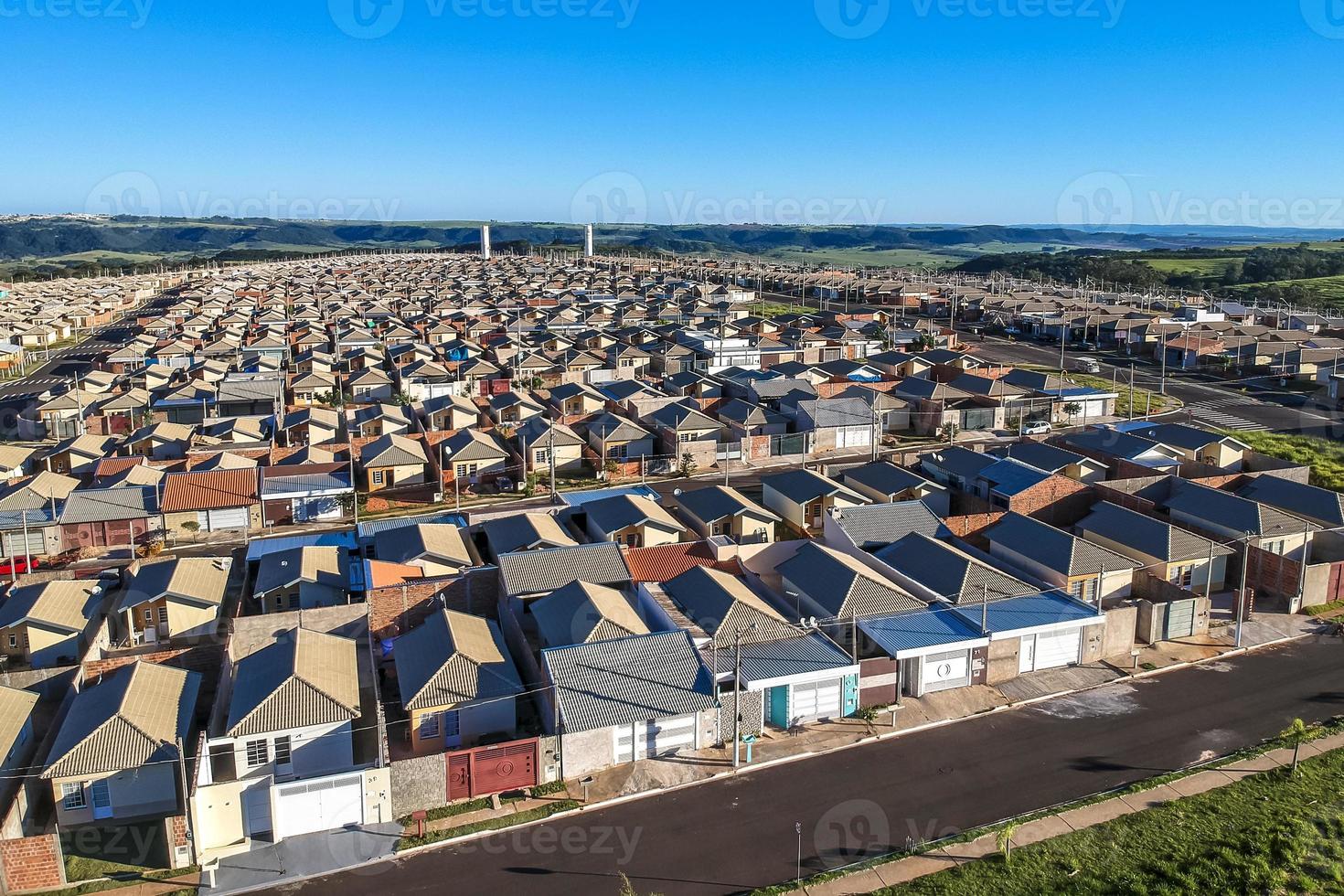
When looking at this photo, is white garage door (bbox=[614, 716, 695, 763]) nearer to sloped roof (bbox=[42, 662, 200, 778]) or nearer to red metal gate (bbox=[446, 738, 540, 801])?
red metal gate (bbox=[446, 738, 540, 801])

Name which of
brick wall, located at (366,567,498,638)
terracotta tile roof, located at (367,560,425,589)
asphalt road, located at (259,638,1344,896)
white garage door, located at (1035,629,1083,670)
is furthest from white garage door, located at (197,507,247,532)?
white garage door, located at (1035,629,1083,670)

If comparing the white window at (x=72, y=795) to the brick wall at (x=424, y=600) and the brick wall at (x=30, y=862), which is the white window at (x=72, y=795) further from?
the brick wall at (x=424, y=600)

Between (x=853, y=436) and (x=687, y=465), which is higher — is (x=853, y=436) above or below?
above

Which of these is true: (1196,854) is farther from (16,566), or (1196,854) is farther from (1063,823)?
(16,566)

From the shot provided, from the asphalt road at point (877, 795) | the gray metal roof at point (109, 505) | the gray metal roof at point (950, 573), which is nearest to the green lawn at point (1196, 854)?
the asphalt road at point (877, 795)

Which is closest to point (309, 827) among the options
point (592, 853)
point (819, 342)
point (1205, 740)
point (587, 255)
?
point (592, 853)

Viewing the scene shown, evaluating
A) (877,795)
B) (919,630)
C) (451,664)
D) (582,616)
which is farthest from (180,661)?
(919,630)
